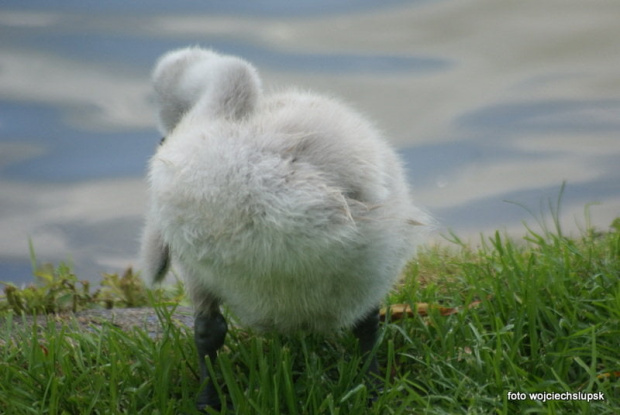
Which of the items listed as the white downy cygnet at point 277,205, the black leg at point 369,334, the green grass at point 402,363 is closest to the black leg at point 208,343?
the green grass at point 402,363

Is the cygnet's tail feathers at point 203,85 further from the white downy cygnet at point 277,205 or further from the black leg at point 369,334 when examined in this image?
the black leg at point 369,334

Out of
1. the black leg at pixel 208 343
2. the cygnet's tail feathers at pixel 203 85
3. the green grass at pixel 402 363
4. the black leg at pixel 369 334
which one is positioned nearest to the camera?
the cygnet's tail feathers at pixel 203 85

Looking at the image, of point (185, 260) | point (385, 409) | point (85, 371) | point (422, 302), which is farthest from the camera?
point (422, 302)

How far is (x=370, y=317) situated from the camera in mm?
3135

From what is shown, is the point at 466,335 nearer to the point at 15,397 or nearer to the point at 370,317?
the point at 370,317

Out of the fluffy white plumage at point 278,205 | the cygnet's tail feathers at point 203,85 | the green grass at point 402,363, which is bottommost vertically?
the green grass at point 402,363

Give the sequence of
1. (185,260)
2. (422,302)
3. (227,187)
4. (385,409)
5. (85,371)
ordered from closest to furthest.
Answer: (227,187)
(185,260)
(385,409)
(85,371)
(422,302)

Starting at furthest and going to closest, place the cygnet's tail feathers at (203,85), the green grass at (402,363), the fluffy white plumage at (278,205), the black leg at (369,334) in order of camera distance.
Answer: the black leg at (369,334)
the green grass at (402,363)
the cygnet's tail feathers at (203,85)
the fluffy white plumage at (278,205)

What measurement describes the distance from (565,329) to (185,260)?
1747mm

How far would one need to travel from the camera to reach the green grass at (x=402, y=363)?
2.89m

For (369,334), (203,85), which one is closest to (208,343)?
(369,334)

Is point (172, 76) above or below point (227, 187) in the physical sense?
above

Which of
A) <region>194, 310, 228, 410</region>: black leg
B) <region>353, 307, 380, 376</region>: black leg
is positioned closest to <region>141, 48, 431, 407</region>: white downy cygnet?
<region>194, 310, 228, 410</region>: black leg

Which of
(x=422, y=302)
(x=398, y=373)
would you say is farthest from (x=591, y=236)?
(x=398, y=373)
